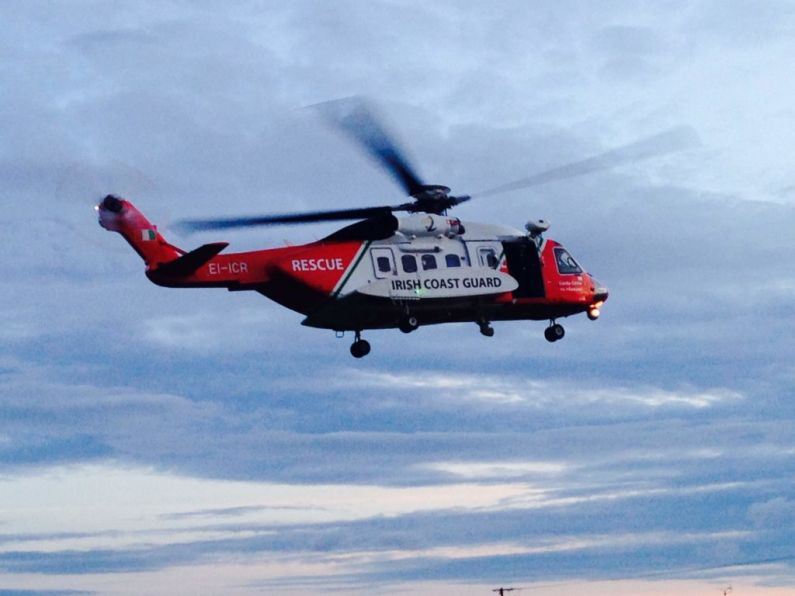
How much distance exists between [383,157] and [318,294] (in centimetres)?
590

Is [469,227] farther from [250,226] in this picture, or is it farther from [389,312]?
[250,226]

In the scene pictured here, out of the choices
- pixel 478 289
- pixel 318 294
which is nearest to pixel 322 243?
pixel 318 294

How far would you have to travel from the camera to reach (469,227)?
6600cm

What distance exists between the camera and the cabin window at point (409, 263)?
63.5 m

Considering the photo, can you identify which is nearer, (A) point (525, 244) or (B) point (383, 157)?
(B) point (383, 157)

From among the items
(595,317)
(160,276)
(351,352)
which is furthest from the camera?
(595,317)

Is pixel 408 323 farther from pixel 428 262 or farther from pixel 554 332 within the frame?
pixel 554 332

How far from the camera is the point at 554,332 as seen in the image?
227 feet

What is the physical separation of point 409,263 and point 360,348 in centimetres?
432

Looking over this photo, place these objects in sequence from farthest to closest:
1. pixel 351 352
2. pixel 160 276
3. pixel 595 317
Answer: pixel 595 317 < pixel 351 352 < pixel 160 276

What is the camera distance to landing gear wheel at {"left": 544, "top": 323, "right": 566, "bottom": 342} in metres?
69.1

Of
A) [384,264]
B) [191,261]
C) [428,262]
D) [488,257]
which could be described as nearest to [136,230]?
[191,261]

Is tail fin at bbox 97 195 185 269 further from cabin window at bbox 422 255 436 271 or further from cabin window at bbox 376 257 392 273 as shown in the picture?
cabin window at bbox 422 255 436 271

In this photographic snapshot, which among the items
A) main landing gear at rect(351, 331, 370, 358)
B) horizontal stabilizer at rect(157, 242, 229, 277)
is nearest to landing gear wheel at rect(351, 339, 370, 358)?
main landing gear at rect(351, 331, 370, 358)
